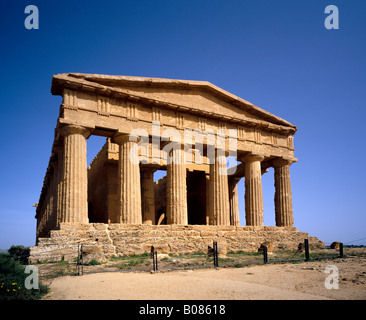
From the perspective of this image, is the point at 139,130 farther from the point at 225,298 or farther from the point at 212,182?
the point at 225,298

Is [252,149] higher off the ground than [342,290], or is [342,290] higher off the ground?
[252,149]

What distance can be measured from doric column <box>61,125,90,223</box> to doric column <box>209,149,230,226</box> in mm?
8530

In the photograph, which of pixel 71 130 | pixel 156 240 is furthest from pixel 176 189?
pixel 71 130

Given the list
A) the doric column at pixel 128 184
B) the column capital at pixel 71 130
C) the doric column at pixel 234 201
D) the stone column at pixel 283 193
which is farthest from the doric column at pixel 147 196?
the stone column at pixel 283 193

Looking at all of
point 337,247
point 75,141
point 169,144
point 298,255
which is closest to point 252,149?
point 169,144

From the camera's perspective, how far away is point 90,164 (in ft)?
103

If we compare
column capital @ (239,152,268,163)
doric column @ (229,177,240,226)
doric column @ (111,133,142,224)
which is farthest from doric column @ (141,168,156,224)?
doric column @ (229,177,240,226)

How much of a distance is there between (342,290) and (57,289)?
6778 mm

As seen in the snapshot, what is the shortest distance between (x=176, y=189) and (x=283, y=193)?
29.5 ft

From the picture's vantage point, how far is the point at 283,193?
25594 mm

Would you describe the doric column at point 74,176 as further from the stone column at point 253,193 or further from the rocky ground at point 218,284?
the stone column at point 253,193

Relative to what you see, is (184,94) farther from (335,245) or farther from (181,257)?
(335,245)

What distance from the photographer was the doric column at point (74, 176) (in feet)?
57.6

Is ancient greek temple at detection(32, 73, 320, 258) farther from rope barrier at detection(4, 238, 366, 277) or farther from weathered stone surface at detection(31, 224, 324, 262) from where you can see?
rope barrier at detection(4, 238, 366, 277)
